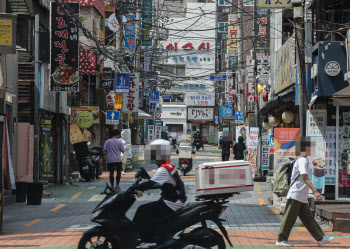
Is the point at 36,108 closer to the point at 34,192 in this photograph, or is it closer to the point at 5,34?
the point at 34,192

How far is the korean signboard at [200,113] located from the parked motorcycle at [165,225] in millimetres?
79148

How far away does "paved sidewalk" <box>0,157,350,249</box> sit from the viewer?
35.5ft

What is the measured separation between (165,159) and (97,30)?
29330 mm

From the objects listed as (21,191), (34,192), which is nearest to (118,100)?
(21,191)

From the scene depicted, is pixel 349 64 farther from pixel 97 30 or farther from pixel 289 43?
pixel 97 30

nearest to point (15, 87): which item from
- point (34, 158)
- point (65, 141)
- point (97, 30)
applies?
point (34, 158)

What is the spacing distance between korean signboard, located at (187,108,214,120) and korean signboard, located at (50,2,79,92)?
219 feet

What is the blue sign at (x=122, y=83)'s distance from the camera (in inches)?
1266

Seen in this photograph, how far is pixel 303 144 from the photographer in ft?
33.3

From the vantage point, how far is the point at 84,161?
25688 mm

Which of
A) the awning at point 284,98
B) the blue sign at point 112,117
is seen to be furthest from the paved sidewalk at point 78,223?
the blue sign at point 112,117

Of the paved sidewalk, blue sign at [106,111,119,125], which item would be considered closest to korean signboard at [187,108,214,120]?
blue sign at [106,111,119,125]

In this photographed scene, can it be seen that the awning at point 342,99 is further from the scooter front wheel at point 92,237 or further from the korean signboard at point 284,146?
the scooter front wheel at point 92,237

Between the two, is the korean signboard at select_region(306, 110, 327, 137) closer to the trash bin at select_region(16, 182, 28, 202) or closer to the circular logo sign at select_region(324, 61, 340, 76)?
the circular logo sign at select_region(324, 61, 340, 76)
